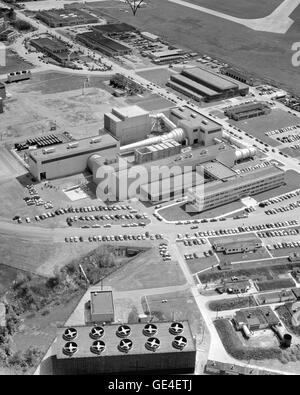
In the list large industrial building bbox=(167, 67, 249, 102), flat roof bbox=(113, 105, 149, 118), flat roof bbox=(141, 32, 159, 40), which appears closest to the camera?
flat roof bbox=(113, 105, 149, 118)

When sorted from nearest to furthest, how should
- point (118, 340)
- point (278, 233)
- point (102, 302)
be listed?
1. point (118, 340)
2. point (102, 302)
3. point (278, 233)

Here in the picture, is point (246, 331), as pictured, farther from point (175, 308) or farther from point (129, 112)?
point (129, 112)

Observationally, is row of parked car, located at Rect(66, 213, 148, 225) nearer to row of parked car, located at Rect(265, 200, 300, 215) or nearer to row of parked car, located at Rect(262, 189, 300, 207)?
row of parked car, located at Rect(265, 200, 300, 215)

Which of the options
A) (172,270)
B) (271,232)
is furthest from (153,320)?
(271,232)

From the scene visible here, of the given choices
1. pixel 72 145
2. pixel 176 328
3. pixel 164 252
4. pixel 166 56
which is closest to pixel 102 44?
pixel 166 56

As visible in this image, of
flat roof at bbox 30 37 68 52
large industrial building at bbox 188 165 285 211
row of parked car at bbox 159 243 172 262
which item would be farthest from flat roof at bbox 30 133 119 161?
flat roof at bbox 30 37 68 52
